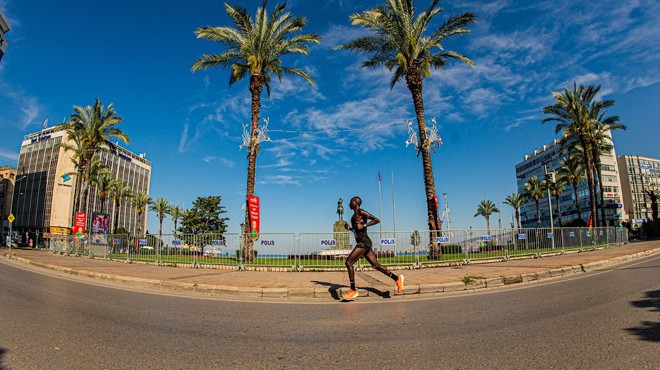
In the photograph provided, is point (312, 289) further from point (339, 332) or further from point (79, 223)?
point (79, 223)

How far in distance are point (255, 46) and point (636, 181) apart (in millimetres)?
116289

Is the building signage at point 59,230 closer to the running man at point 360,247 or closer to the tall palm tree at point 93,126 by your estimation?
the tall palm tree at point 93,126

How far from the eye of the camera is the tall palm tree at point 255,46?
1817 centimetres

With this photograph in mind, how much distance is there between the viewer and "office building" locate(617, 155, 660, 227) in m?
93.4

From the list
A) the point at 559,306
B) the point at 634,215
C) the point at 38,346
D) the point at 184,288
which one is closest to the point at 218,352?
the point at 38,346

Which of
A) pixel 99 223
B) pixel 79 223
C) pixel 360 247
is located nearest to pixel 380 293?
pixel 360 247

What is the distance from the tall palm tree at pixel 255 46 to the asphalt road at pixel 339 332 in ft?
39.7

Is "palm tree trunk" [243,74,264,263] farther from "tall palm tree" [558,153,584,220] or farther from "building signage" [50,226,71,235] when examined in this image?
"building signage" [50,226,71,235]

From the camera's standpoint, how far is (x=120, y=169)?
321 feet

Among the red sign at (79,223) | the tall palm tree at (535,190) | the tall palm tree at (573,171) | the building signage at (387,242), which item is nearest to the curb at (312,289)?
the building signage at (387,242)

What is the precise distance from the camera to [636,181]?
95812mm

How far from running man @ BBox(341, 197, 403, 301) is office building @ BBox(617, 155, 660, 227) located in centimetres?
11319

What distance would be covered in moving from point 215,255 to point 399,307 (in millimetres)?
10295

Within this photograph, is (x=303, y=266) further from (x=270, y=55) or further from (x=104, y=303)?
(x=270, y=55)
